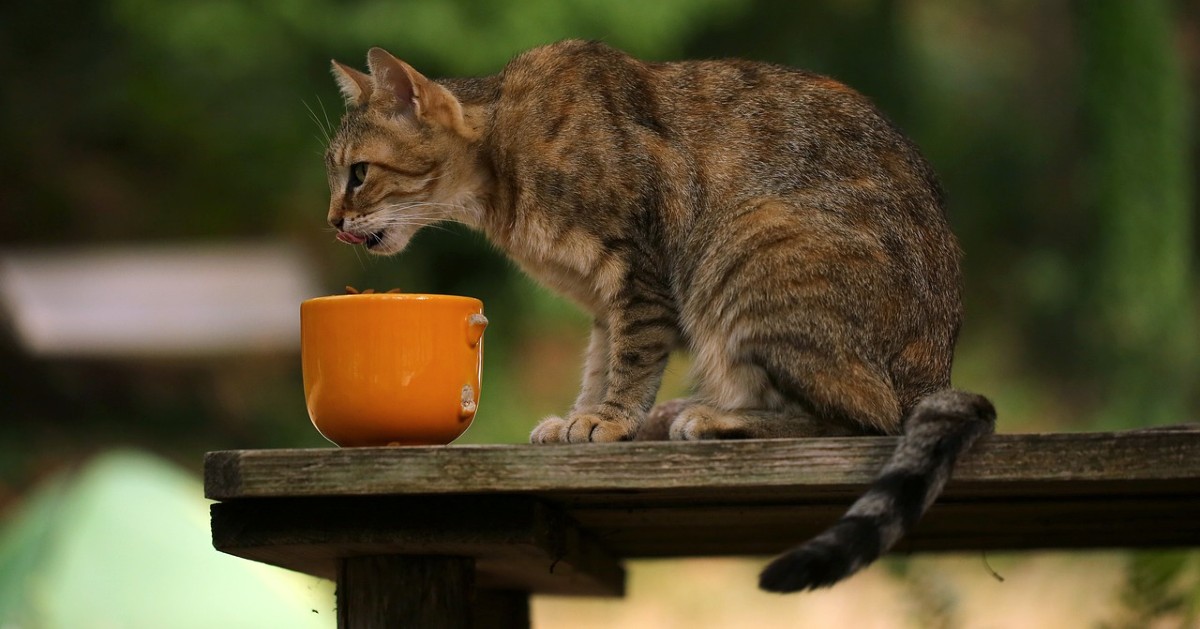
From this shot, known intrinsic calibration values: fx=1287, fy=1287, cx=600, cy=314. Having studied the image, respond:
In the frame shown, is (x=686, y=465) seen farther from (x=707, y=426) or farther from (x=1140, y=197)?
(x=1140, y=197)

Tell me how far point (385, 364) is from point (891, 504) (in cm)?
74

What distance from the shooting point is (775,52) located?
1005 centimetres

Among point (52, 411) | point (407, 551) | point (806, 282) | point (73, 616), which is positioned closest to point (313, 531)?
point (407, 551)

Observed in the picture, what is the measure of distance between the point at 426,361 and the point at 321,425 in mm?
193

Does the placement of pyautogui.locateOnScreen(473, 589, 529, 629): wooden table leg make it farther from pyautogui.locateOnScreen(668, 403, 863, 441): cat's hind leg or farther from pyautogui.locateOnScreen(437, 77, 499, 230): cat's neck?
pyautogui.locateOnScreen(437, 77, 499, 230): cat's neck

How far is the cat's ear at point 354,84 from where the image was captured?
2.95 m

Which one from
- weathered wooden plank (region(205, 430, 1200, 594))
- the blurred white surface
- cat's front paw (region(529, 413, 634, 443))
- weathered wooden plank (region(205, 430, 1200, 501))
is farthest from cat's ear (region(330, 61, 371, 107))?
the blurred white surface

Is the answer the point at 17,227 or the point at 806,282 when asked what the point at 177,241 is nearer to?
the point at 17,227

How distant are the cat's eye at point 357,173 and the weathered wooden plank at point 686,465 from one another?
3.87 feet

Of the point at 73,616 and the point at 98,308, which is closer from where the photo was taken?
the point at 73,616

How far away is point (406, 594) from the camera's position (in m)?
1.95

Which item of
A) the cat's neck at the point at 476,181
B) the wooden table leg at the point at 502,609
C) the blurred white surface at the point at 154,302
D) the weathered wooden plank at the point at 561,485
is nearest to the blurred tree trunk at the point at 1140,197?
the blurred white surface at the point at 154,302

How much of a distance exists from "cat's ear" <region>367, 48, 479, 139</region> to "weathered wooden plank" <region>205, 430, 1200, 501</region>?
117cm

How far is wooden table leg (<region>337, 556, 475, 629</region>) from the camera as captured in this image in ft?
6.37
